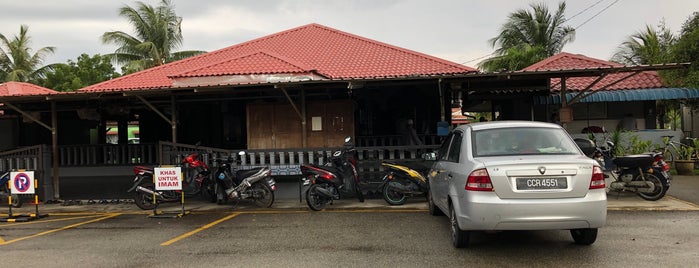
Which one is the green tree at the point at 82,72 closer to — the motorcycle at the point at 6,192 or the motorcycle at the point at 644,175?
the motorcycle at the point at 6,192

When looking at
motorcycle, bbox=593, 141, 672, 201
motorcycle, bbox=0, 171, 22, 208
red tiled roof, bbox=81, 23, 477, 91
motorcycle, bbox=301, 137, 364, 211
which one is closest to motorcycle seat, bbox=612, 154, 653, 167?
motorcycle, bbox=593, 141, 672, 201

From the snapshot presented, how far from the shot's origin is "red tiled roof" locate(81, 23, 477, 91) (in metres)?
12.5

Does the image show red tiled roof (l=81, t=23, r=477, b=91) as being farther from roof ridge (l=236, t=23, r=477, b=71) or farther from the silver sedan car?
the silver sedan car

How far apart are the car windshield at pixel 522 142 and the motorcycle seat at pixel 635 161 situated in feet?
12.5

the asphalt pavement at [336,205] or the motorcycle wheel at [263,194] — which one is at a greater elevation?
the motorcycle wheel at [263,194]

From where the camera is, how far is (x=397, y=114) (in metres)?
14.7

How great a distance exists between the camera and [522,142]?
18.9ft

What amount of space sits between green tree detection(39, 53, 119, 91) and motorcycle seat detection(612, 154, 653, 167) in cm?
2729

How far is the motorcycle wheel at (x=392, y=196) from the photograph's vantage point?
9242mm

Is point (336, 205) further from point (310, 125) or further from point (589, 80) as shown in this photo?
point (589, 80)

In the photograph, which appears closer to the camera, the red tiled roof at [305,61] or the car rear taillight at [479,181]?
the car rear taillight at [479,181]

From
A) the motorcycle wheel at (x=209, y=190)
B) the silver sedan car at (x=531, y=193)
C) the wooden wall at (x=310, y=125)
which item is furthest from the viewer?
the wooden wall at (x=310, y=125)

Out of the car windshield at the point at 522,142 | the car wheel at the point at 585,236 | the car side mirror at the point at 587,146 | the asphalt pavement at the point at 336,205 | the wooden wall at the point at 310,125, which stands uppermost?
the wooden wall at the point at 310,125

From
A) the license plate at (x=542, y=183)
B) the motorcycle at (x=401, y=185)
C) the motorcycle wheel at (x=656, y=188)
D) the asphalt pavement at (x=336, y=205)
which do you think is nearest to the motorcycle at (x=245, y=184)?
the asphalt pavement at (x=336, y=205)
